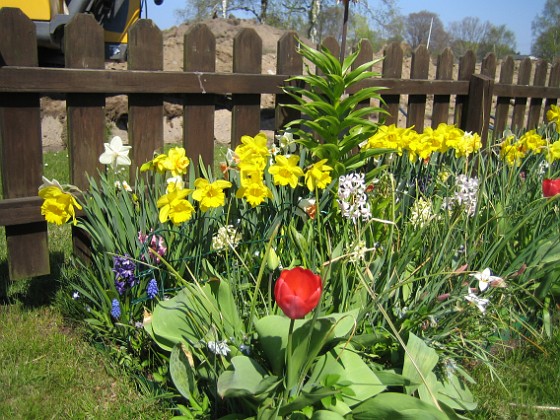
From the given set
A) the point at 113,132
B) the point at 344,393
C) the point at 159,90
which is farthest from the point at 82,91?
the point at 113,132

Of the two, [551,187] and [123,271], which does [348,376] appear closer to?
[123,271]

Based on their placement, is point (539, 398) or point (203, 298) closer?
point (203, 298)

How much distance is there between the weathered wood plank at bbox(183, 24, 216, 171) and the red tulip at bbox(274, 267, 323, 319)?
176 centimetres

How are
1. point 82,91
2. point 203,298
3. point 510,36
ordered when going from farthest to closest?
point 510,36, point 82,91, point 203,298

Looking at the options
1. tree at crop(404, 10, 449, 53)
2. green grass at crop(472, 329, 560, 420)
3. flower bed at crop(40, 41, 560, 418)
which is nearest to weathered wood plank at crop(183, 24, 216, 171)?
flower bed at crop(40, 41, 560, 418)

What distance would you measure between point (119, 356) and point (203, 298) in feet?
1.82

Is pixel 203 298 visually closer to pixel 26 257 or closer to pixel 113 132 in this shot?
pixel 26 257

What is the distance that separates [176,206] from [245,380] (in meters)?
0.64

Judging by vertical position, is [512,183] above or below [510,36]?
below

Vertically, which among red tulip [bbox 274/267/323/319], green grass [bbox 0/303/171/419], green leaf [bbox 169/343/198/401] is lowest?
green grass [bbox 0/303/171/419]

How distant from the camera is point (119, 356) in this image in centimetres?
209

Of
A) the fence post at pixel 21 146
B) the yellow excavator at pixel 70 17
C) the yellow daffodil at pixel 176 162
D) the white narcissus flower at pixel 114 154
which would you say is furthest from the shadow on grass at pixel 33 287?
the yellow excavator at pixel 70 17

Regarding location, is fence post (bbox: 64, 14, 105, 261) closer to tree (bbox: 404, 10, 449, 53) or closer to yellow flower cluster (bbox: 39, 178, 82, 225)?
yellow flower cluster (bbox: 39, 178, 82, 225)

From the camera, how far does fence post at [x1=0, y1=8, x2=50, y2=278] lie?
8.03 feet
